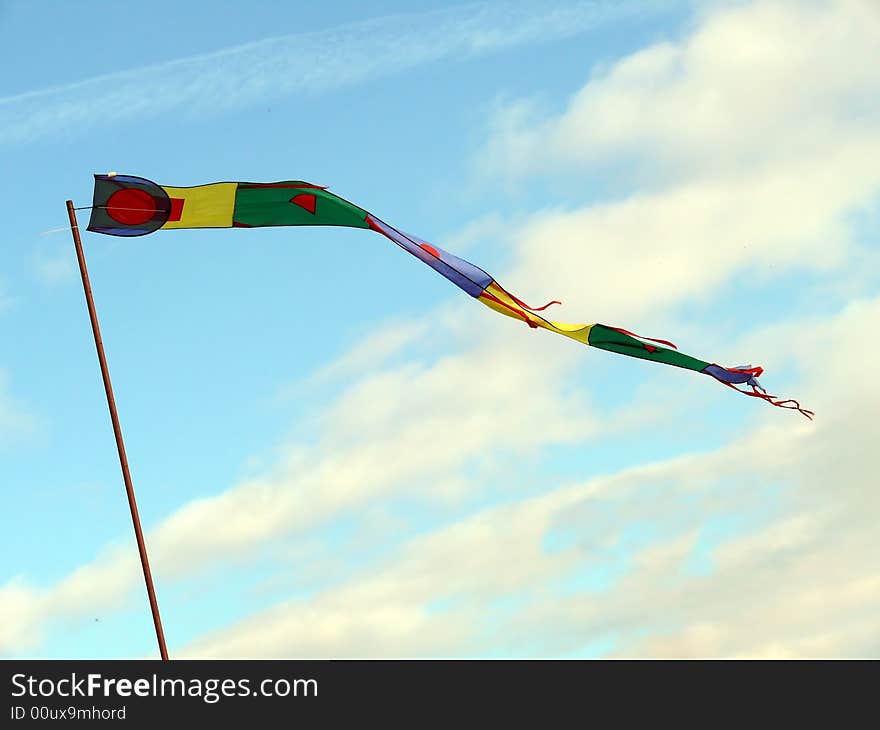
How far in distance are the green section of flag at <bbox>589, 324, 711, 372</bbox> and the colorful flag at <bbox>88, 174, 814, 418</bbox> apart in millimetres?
25

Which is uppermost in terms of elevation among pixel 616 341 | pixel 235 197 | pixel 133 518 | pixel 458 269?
pixel 235 197

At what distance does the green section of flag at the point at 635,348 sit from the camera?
2914 centimetres

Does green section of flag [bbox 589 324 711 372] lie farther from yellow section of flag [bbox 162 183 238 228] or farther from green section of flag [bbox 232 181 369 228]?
yellow section of flag [bbox 162 183 238 228]

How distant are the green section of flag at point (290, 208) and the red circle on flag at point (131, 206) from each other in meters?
2.07

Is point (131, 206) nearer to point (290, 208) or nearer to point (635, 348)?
point (290, 208)

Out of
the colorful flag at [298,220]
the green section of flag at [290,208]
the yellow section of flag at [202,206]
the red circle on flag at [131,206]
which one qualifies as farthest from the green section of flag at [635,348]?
the red circle on flag at [131,206]

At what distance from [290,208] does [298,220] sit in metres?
0.35

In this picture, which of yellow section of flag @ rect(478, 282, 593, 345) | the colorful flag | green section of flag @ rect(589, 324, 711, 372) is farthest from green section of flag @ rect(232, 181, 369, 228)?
green section of flag @ rect(589, 324, 711, 372)

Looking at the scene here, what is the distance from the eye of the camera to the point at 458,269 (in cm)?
2944

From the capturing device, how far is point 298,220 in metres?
29.2
